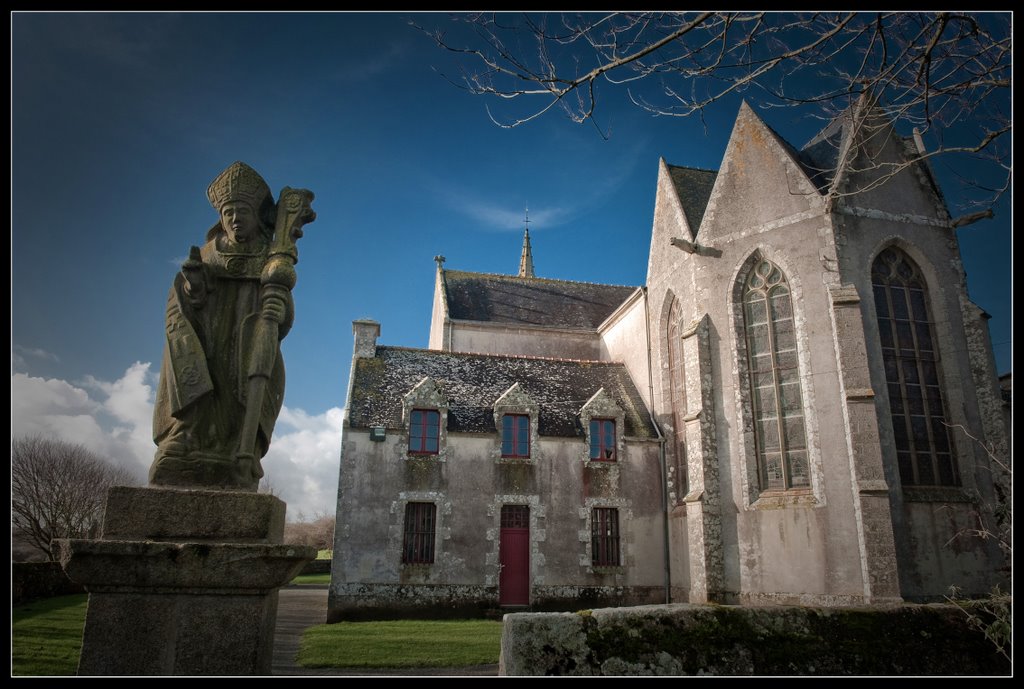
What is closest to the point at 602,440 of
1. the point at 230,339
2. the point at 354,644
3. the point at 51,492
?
the point at 354,644

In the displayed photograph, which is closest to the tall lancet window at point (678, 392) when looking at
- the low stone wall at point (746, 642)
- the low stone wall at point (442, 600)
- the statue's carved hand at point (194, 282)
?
the low stone wall at point (442, 600)

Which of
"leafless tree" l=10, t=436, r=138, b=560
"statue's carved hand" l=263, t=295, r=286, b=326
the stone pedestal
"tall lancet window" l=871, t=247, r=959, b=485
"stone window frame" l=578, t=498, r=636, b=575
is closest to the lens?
the stone pedestal

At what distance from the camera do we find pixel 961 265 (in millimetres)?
16547

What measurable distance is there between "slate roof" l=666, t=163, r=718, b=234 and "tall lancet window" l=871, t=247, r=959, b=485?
5.83 m

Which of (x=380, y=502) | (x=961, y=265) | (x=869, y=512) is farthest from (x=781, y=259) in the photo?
(x=380, y=502)

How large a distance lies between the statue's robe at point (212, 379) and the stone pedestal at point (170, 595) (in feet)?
1.36

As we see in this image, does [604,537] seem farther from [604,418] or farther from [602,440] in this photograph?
[604,418]

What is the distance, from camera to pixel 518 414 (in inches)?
791

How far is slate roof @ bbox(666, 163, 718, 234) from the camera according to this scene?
2059cm

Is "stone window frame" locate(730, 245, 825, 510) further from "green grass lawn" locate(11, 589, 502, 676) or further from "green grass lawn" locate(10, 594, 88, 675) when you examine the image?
"green grass lawn" locate(10, 594, 88, 675)

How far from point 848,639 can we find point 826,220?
46.1ft

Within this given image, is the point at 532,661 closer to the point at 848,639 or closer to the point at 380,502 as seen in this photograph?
the point at 848,639

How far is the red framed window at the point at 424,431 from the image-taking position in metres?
19.2

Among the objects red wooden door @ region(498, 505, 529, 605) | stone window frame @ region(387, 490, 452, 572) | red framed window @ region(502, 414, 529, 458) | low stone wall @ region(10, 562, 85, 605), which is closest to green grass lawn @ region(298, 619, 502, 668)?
stone window frame @ region(387, 490, 452, 572)
